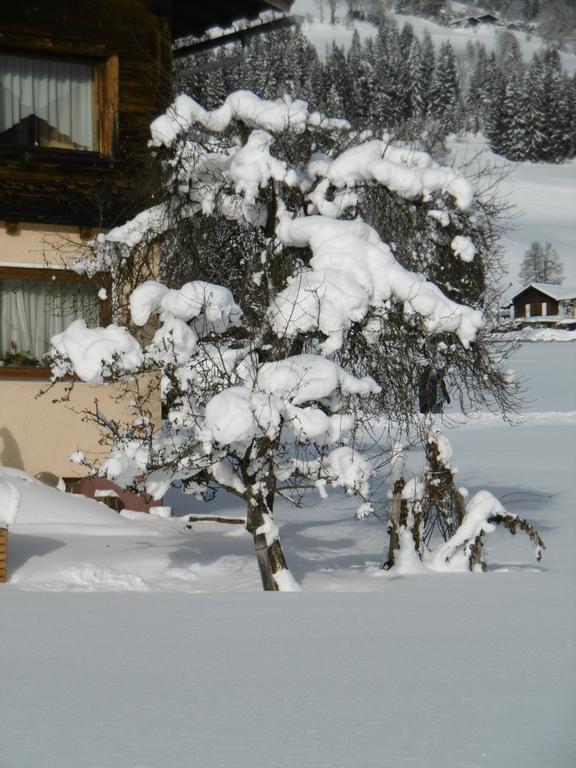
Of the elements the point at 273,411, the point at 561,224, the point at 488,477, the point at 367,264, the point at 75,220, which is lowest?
the point at 488,477

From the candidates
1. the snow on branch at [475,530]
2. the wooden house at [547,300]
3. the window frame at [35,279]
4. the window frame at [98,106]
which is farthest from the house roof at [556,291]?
the snow on branch at [475,530]

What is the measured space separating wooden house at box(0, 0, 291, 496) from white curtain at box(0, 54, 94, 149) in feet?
A: 0.04

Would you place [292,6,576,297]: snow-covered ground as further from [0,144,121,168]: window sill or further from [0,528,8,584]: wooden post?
[0,528,8,584]: wooden post

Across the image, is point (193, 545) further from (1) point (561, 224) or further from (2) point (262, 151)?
(1) point (561, 224)

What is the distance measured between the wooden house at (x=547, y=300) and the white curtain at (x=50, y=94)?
254ft

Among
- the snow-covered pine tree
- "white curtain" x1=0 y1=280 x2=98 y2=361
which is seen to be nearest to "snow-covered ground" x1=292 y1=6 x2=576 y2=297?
the snow-covered pine tree

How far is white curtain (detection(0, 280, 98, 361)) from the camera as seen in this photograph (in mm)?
13102

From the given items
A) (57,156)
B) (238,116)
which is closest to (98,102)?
(57,156)

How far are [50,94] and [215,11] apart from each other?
2746 mm

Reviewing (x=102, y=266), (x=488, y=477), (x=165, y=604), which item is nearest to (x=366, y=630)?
(x=165, y=604)

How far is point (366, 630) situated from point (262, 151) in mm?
5245

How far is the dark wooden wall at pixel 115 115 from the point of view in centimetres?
1281

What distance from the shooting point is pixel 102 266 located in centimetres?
1108

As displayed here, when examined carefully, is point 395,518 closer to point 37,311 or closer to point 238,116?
point 238,116
